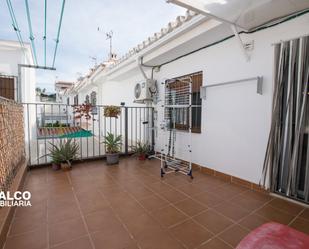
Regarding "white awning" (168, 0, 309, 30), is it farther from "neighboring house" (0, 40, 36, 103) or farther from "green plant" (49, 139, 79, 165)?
"neighboring house" (0, 40, 36, 103)

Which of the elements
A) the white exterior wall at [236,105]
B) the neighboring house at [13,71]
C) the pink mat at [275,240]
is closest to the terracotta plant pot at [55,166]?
the white exterior wall at [236,105]

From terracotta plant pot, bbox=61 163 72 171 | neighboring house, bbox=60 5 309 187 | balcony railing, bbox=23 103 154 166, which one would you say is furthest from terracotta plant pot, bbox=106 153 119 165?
neighboring house, bbox=60 5 309 187

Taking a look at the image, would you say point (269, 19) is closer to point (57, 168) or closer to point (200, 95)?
point (200, 95)

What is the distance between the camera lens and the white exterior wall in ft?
7.83

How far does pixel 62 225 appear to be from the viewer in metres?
1.78

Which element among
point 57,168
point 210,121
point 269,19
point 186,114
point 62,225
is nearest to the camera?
point 62,225

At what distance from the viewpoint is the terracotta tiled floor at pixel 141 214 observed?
1586mm

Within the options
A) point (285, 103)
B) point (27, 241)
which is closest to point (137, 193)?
point (27, 241)

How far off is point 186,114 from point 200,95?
685 millimetres

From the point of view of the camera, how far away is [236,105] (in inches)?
109

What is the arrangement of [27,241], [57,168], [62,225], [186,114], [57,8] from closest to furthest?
1. [27,241]
2. [62,225]
3. [57,8]
4. [57,168]
5. [186,114]

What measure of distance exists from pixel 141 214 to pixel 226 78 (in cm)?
236

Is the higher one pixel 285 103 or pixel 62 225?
pixel 285 103

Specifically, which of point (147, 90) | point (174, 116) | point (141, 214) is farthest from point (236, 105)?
point (147, 90)
